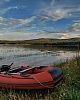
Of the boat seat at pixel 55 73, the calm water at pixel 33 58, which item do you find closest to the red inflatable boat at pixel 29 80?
the boat seat at pixel 55 73

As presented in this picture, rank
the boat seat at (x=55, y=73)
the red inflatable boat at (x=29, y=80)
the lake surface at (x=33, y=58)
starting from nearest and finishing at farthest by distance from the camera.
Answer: the red inflatable boat at (x=29, y=80), the boat seat at (x=55, y=73), the lake surface at (x=33, y=58)

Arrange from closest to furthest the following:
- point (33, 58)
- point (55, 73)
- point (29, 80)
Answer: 1. point (29, 80)
2. point (55, 73)
3. point (33, 58)

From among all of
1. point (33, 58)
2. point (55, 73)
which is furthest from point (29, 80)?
point (33, 58)

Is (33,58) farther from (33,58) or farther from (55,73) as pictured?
(55,73)

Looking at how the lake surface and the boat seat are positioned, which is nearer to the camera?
the boat seat

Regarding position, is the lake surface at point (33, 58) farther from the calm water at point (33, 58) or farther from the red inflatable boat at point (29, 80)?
the red inflatable boat at point (29, 80)

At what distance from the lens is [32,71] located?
12164 mm

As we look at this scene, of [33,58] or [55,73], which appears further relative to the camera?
[33,58]

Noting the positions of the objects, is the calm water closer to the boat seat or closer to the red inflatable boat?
the boat seat

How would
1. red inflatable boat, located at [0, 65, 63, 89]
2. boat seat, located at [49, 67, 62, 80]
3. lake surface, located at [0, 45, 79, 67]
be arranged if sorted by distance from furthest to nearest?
lake surface, located at [0, 45, 79, 67], boat seat, located at [49, 67, 62, 80], red inflatable boat, located at [0, 65, 63, 89]

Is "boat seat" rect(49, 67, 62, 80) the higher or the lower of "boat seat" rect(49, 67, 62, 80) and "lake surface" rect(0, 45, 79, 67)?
the higher

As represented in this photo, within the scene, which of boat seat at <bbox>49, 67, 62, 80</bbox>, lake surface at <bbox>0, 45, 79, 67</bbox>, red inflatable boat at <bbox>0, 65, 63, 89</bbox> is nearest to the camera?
red inflatable boat at <bbox>0, 65, 63, 89</bbox>

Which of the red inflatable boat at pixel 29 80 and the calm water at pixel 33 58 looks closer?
the red inflatable boat at pixel 29 80

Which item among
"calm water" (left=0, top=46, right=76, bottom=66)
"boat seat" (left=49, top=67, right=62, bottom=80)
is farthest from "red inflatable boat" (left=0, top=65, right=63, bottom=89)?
"calm water" (left=0, top=46, right=76, bottom=66)
